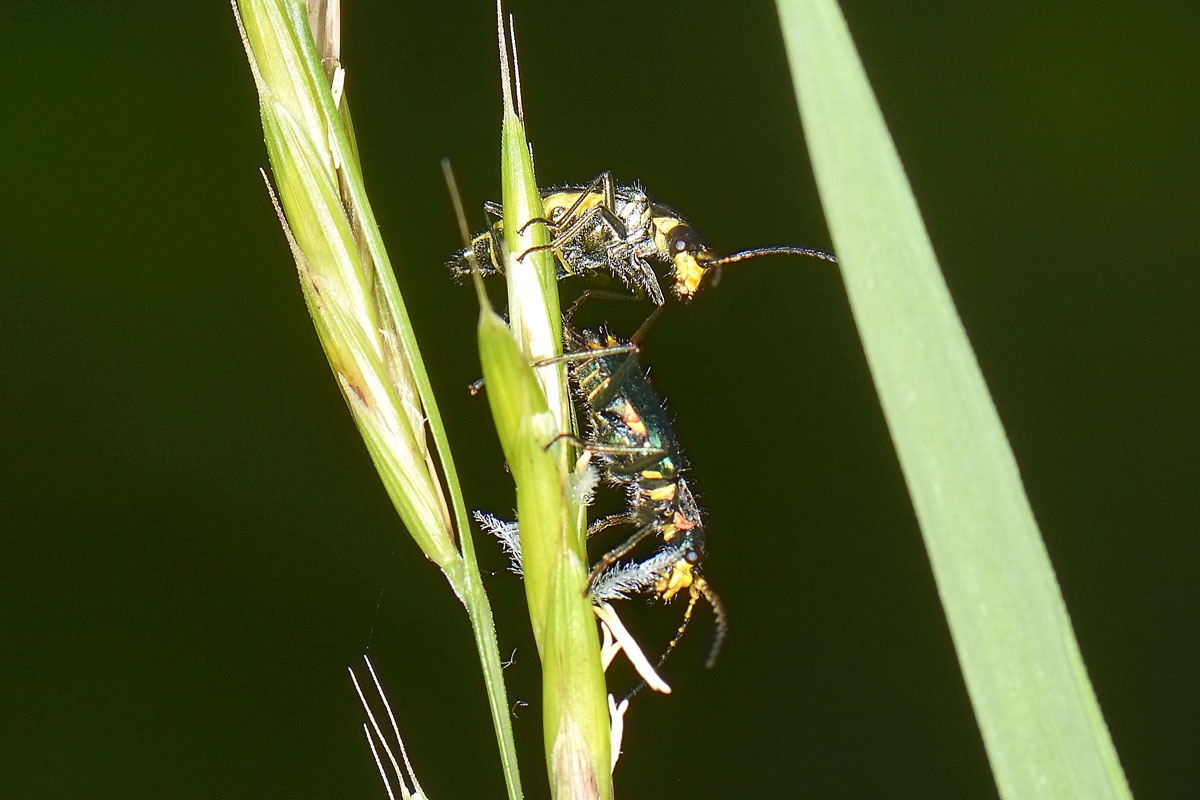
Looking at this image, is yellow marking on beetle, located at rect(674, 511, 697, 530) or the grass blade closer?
the grass blade

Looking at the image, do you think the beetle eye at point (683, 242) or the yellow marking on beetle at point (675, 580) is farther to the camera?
the beetle eye at point (683, 242)

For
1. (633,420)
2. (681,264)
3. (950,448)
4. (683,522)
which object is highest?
(681,264)

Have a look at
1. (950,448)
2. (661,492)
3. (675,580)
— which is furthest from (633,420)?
(950,448)

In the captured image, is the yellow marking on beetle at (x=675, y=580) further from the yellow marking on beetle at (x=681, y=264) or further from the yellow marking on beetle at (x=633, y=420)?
the yellow marking on beetle at (x=681, y=264)

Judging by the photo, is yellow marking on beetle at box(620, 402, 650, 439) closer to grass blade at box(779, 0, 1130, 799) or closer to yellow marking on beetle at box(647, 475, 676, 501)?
yellow marking on beetle at box(647, 475, 676, 501)

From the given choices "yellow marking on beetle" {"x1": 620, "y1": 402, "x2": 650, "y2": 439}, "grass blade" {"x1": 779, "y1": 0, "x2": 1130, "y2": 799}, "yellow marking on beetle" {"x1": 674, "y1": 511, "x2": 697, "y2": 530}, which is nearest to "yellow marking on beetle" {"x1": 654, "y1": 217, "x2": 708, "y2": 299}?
"yellow marking on beetle" {"x1": 620, "y1": 402, "x2": 650, "y2": 439}

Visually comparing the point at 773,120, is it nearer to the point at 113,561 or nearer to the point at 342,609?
the point at 342,609

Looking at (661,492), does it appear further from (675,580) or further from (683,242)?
(683,242)

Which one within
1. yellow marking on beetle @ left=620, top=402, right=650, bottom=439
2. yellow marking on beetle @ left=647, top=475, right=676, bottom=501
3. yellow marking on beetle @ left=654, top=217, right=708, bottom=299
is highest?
yellow marking on beetle @ left=654, top=217, right=708, bottom=299

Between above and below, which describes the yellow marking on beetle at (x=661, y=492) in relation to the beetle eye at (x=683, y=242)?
below

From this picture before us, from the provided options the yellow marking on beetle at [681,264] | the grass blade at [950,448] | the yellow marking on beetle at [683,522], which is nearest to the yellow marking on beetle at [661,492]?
the yellow marking on beetle at [683,522]

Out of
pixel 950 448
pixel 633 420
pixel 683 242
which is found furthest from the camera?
Answer: pixel 683 242
